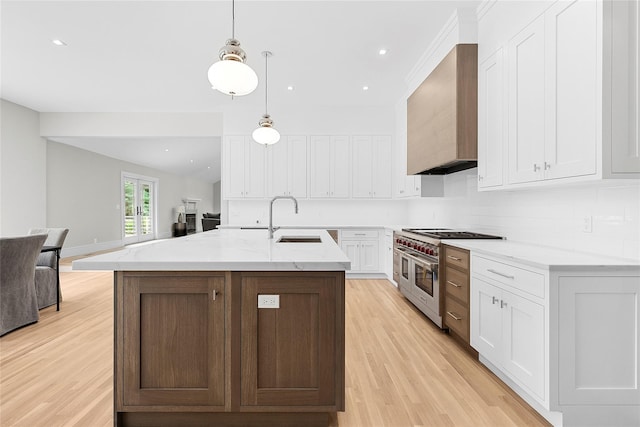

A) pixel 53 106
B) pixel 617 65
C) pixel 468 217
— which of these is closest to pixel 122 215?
pixel 53 106

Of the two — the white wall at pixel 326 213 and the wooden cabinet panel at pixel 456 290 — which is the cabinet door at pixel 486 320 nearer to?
the wooden cabinet panel at pixel 456 290

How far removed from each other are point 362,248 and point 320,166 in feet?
5.27

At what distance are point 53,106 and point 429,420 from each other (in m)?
7.32

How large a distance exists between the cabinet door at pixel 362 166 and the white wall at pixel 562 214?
2.03 meters

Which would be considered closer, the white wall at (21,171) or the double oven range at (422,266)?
the double oven range at (422,266)

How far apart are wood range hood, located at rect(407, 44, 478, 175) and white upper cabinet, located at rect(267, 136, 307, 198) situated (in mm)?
2622

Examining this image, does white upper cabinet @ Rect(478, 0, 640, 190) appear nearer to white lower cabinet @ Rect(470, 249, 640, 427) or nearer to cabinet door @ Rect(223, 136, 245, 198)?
white lower cabinet @ Rect(470, 249, 640, 427)

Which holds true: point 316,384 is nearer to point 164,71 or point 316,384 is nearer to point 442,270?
point 442,270

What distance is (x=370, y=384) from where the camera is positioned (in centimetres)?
233

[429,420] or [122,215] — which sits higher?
[122,215]

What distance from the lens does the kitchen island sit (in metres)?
1.71

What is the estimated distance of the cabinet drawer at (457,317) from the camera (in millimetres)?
2756

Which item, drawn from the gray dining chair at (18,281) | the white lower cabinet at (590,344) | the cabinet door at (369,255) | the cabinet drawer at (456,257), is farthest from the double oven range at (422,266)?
the gray dining chair at (18,281)

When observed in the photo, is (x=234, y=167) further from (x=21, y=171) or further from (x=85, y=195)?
(x=85, y=195)
